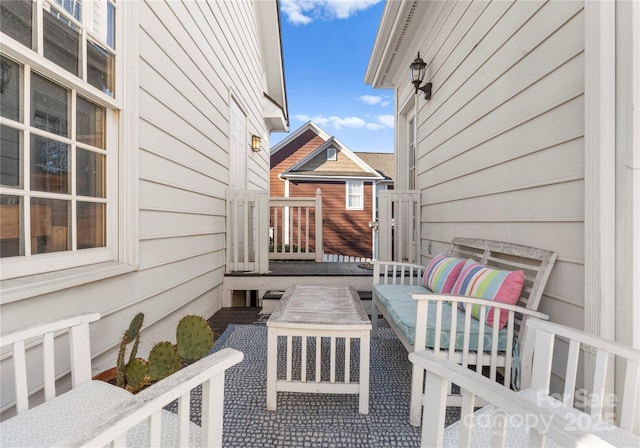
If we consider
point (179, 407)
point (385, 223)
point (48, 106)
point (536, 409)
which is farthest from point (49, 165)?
point (385, 223)

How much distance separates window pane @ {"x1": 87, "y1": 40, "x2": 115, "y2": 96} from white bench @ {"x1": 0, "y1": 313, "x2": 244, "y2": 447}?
1.33 m

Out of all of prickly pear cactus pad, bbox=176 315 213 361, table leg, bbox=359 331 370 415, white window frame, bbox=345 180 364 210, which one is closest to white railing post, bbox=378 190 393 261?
table leg, bbox=359 331 370 415

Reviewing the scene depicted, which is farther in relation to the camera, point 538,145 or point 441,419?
point 538,145

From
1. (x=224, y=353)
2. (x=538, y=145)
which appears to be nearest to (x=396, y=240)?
(x=538, y=145)

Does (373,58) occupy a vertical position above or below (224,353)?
above

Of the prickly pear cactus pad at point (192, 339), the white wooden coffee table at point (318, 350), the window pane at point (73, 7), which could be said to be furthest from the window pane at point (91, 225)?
the white wooden coffee table at point (318, 350)

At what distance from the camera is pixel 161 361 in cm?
154

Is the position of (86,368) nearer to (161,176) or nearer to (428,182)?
(161,176)

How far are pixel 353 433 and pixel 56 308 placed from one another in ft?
5.21

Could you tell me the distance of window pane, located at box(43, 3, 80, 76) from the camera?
4.48 ft

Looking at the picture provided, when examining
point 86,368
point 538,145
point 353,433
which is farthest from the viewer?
point 538,145

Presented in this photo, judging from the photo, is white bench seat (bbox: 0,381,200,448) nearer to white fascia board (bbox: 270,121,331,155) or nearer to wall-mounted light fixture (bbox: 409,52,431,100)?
wall-mounted light fixture (bbox: 409,52,431,100)

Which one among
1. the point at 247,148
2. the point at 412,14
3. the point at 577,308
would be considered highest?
the point at 412,14

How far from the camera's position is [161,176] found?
223cm
